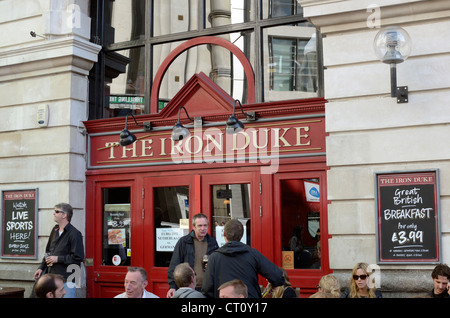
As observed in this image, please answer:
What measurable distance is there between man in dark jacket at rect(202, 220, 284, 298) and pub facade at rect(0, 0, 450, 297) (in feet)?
5.58

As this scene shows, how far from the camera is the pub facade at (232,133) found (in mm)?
7020

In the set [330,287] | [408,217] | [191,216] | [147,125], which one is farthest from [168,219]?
[330,287]

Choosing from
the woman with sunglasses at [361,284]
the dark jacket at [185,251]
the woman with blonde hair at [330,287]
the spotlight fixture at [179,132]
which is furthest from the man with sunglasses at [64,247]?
the woman with sunglasses at [361,284]

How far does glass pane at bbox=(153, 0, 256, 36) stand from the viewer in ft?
29.4

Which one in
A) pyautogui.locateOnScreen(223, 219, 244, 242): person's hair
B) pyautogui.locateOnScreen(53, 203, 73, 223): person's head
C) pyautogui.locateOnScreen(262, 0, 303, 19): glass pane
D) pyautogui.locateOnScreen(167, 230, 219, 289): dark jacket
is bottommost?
pyautogui.locateOnScreen(167, 230, 219, 289): dark jacket

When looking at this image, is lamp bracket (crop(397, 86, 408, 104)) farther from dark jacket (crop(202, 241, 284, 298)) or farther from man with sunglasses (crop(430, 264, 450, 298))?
dark jacket (crop(202, 241, 284, 298))

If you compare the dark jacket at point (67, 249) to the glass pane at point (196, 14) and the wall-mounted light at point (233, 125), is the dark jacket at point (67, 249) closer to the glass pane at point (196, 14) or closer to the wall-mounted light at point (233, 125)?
the wall-mounted light at point (233, 125)

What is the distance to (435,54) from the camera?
6.99 meters

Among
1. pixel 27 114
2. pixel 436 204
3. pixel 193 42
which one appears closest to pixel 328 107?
pixel 436 204

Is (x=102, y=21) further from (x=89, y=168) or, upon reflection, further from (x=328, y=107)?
(x=328, y=107)

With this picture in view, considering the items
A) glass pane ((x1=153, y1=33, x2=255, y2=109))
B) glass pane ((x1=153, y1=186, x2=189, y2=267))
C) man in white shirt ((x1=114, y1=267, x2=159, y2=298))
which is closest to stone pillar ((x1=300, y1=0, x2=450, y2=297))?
glass pane ((x1=153, y1=33, x2=255, y2=109))

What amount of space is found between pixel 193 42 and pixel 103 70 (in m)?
1.66

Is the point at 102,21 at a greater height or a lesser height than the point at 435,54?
greater

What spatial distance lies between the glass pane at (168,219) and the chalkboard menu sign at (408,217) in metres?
2.97
